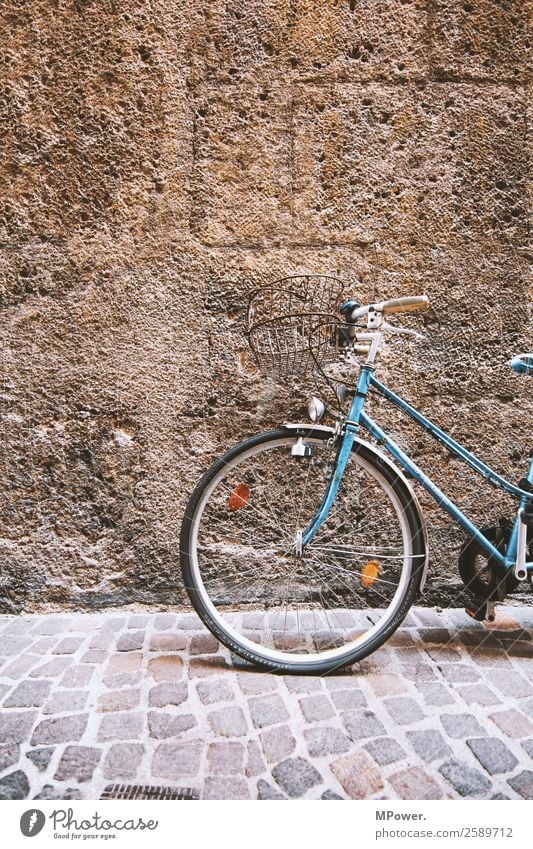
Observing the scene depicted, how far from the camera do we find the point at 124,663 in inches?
98.8

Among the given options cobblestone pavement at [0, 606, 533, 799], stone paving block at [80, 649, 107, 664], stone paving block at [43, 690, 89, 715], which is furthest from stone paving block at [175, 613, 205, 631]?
stone paving block at [43, 690, 89, 715]

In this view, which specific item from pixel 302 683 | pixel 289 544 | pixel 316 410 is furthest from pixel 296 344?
pixel 302 683

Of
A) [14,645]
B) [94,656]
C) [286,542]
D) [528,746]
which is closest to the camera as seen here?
[528,746]

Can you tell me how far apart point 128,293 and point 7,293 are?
22.6 inches

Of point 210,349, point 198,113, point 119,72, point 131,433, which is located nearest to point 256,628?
point 131,433

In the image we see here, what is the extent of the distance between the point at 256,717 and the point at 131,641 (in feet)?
2.56

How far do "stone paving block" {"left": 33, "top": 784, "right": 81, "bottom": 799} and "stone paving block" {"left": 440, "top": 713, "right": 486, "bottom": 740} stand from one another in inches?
47.8

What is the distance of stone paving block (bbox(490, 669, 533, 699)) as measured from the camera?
2324 mm

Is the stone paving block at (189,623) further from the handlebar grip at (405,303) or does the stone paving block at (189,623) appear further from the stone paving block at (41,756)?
the handlebar grip at (405,303)

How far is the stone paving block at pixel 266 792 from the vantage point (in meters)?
1.80

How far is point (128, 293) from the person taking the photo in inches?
114

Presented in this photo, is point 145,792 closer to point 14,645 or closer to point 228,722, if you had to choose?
point 228,722
